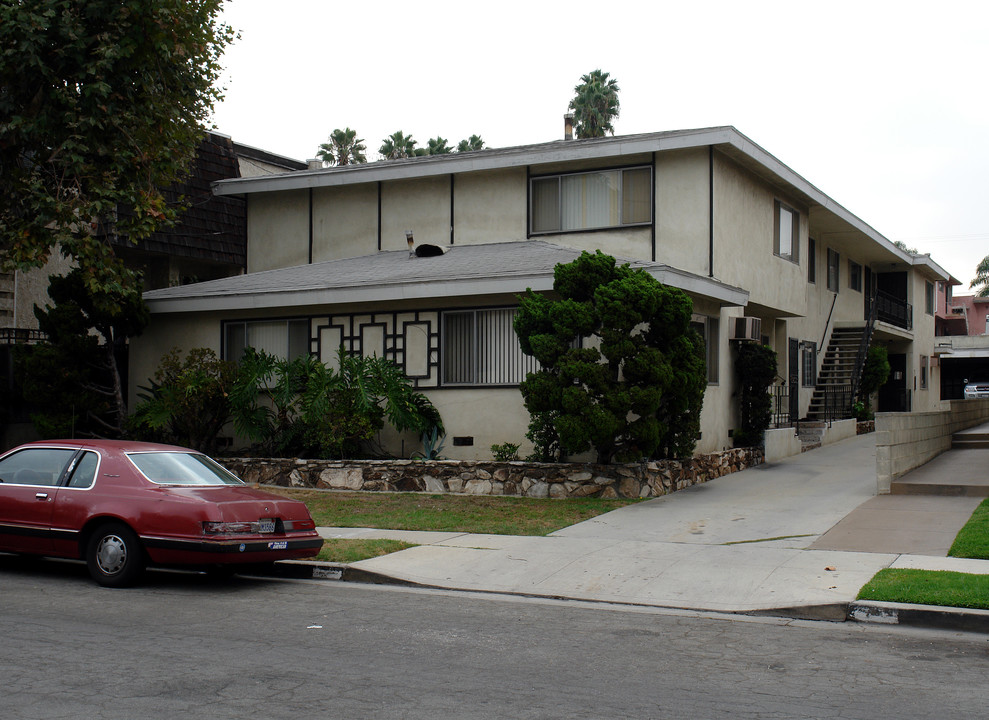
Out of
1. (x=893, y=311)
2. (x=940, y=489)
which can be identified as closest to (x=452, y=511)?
(x=940, y=489)

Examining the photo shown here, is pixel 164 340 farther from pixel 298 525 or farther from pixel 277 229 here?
pixel 298 525

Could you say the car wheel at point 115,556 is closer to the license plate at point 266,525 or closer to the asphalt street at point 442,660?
the asphalt street at point 442,660

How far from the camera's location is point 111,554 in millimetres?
9852

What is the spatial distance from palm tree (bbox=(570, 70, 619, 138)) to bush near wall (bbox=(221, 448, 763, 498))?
38777 millimetres

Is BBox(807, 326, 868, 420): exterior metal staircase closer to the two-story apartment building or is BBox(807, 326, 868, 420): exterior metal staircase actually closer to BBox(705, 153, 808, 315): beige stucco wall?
the two-story apartment building

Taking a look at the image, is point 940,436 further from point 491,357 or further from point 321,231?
point 321,231

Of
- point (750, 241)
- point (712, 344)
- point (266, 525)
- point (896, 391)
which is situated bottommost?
point (266, 525)

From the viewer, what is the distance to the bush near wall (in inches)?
625

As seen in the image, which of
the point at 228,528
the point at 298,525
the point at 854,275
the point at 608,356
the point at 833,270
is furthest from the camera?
the point at 854,275

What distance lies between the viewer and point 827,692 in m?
6.39

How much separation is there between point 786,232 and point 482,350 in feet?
31.7

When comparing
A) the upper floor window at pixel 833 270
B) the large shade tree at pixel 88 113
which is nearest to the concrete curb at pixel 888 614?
the large shade tree at pixel 88 113

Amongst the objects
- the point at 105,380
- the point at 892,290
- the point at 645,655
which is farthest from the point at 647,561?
the point at 892,290

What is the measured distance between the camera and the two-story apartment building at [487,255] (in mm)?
18031
